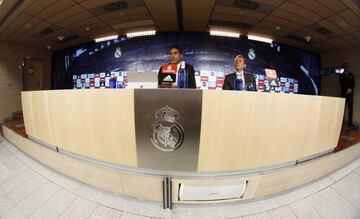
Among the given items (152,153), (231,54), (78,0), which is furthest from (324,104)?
(78,0)

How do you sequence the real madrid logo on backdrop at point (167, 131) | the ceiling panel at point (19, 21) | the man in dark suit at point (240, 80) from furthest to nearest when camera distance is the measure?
the ceiling panel at point (19, 21) → the man in dark suit at point (240, 80) → the real madrid logo on backdrop at point (167, 131)

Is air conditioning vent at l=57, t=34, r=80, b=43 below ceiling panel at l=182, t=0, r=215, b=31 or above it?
below

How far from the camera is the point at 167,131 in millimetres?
946

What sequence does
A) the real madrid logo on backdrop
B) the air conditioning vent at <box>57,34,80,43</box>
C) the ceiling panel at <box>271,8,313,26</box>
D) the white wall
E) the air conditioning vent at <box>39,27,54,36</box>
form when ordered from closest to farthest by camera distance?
the real madrid logo on backdrop < the ceiling panel at <box>271,8,313,26</box> < the air conditioning vent at <box>39,27,54,36</box> < the air conditioning vent at <box>57,34,80,43</box> < the white wall

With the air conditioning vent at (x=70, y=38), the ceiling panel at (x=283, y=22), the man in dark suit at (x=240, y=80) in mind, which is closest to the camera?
the man in dark suit at (x=240, y=80)

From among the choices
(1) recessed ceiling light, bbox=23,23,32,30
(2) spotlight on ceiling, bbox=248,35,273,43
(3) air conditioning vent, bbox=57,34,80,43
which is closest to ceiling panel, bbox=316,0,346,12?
(2) spotlight on ceiling, bbox=248,35,273,43

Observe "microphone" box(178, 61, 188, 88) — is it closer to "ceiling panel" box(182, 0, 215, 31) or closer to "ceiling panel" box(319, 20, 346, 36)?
"ceiling panel" box(182, 0, 215, 31)

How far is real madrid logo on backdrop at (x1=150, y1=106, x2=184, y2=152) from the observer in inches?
36.5

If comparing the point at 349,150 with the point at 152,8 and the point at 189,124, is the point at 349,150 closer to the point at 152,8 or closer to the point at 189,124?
the point at 189,124

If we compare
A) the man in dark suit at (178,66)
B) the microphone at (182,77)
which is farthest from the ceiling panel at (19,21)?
the microphone at (182,77)

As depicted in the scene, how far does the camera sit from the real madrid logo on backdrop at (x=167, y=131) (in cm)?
93

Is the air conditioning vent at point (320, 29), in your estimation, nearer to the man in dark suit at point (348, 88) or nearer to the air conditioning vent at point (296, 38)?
the air conditioning vent at point (296, 38)

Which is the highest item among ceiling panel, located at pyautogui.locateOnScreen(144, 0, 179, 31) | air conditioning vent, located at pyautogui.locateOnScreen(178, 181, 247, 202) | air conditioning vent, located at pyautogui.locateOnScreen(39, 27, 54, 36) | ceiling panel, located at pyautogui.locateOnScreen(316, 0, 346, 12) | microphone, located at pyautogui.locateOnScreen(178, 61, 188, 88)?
ceiling panel, located at pyautogui.locateOnScreen(144, 0, 179, 31)

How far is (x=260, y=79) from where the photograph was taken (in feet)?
13.8
